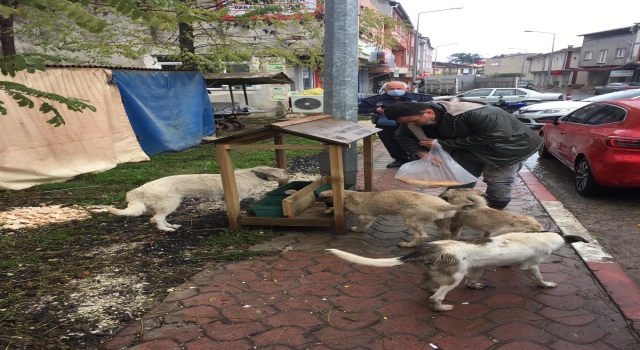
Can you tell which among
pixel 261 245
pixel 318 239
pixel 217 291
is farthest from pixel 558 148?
pixel 217 291

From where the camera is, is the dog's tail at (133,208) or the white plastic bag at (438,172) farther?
the dog's tail at (133,208)

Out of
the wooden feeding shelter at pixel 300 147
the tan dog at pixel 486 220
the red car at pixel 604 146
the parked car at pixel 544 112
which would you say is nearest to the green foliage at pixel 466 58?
the parked car at pixel 544 112

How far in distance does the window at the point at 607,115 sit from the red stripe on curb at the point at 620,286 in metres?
3.20

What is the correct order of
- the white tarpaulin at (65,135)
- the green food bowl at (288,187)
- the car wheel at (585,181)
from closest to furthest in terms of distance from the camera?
the green food bowl at (288,187) < the car wheel at (585,181) < the white tarpaulin at (65,135)

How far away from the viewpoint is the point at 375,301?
3.25 metres

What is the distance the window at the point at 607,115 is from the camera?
5.96 meters

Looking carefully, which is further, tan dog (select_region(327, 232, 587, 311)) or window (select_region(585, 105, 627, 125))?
window (select_region(585, 105, 627, 125))

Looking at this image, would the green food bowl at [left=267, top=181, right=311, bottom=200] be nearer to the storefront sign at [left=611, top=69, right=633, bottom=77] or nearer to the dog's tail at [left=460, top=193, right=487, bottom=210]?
the dog's tail at [left=460, top=193, right=487, bottom=210]

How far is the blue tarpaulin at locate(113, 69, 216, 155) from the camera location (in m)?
9.95

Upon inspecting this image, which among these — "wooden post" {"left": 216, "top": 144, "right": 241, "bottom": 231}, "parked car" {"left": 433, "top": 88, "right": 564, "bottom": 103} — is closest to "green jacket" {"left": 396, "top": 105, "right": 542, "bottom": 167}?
"wooden post" {"left": 216, "top": 144, "right": 241, "bottom": 231}

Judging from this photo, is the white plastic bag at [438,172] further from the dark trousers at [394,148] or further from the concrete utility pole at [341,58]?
the dark trousers at [394,148]

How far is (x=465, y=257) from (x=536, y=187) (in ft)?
15.2

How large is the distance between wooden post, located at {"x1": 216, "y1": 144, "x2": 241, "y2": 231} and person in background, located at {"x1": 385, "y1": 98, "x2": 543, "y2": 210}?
5.98 ft

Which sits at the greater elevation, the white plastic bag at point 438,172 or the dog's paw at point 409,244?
the white plastic bag at point 438,172
